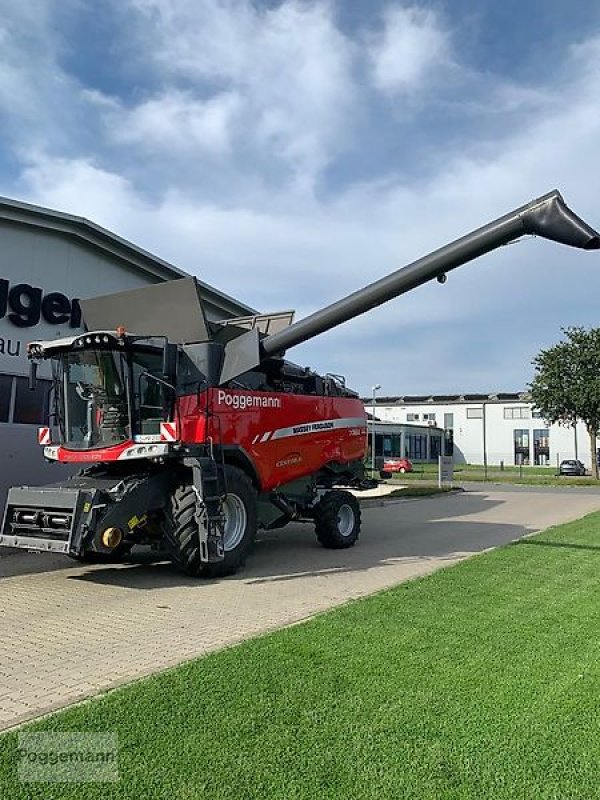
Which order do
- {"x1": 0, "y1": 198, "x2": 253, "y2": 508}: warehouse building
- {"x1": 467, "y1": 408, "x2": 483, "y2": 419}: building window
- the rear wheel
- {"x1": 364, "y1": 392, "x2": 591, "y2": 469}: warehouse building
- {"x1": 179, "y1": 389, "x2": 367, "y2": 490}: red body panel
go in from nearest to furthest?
{"x1": 179, "y1": 389, "x2": 367, "y2": 490}: red body panel < the rear wheel < {"x1": 0, "y1": 198, "x2": 253, "y2": 508}: warehouse building < {"x1": 364, "y1": 392, "x2": 591, "y2": 469}: warehouse building < {"x1": 467, "y1": 408, "x2": 483, "y2": 419}: building window

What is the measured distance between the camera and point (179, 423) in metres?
9.67

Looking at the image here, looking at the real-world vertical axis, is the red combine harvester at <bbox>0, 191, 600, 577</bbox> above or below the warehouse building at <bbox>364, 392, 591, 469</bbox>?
below

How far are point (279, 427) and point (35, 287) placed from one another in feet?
21.4

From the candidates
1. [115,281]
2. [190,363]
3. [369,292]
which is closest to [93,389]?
[190,363]

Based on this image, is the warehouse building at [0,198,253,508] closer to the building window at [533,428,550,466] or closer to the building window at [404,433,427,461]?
the building window at [404,433,427,461]

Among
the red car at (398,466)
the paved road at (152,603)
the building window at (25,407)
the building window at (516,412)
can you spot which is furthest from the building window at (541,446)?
the building window at (25,407)

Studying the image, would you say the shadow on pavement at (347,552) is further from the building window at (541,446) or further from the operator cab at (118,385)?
the building window at (541,446)

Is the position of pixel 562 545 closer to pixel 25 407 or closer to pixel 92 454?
pixel 92 454

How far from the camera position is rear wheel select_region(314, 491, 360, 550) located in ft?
41.0

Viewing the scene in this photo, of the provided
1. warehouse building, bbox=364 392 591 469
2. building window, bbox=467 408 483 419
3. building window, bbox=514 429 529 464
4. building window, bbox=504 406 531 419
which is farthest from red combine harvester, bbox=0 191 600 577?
building window, bbox=467 408 483 419

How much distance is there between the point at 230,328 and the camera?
1106cm

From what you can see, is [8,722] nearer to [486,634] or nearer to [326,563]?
[486,634]

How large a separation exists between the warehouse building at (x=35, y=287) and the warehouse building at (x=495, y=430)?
55.8 meters

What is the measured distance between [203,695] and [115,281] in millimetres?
13064
